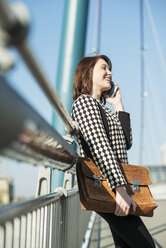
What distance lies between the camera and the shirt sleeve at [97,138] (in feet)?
4.10

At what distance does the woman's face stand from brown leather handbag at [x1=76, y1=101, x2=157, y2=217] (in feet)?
0.89

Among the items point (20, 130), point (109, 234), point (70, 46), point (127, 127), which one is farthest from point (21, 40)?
point (109, 234)

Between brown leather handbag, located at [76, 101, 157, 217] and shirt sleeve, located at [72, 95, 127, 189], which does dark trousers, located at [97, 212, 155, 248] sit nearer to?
brown leather handbag, located at [76, 101, 157, 217]

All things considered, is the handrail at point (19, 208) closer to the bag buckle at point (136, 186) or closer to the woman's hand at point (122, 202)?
the woman's hand at point (122, 202)

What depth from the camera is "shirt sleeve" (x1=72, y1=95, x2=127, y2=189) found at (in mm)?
1250

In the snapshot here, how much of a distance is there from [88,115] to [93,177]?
27 centimetres

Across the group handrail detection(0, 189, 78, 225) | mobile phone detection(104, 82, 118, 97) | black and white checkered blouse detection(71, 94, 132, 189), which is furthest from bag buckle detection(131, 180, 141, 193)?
mobile phone detection(104, 82, 118, 97)

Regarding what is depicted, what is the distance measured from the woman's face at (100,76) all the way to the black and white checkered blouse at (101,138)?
0.19 m

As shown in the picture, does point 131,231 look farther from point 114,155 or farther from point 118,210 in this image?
point 114,155

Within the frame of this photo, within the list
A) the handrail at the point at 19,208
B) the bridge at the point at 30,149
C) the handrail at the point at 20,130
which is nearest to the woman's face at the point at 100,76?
the bridge at the point at 30,149

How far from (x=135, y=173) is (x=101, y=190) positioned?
26 cm

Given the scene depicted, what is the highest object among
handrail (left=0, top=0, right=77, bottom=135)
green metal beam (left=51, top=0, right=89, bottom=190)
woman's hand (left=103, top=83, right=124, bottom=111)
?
green metal beam (left=51, top=0, right=89, bottom=190)

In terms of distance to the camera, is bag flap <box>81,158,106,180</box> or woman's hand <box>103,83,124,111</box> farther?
woman's hand <box>103,83,124,111</box>

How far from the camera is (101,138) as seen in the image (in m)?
1.28
